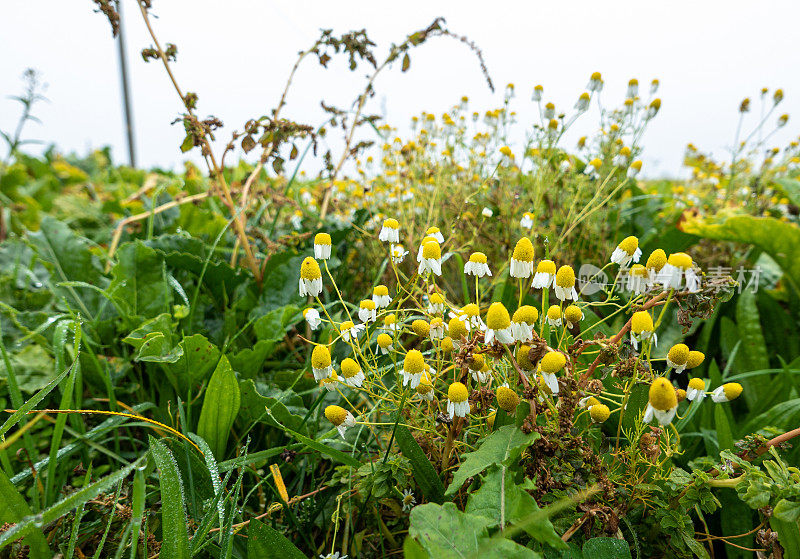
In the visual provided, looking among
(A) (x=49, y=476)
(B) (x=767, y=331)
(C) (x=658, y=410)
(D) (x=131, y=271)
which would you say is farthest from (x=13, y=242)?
(B) (x=767, y=331)

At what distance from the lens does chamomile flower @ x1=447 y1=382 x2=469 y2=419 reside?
0.82 meters

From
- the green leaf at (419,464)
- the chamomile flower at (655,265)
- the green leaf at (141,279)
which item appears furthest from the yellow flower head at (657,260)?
the green leaf at (141,279)

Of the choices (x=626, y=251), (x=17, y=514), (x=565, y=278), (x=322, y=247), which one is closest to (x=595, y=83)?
(x=626, y=251)

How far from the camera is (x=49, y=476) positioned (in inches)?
42.5

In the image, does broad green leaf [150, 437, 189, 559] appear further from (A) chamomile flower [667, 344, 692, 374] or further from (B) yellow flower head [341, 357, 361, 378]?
(A) chamomile flower [667, 344, 692, 374]

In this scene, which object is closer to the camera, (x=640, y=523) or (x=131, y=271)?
(x=640, y=523)

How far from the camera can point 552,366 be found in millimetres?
769

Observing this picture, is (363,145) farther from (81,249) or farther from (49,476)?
(49,476)

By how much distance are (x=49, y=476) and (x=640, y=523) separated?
51.6 inches

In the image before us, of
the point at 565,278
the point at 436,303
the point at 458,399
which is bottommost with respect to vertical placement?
the point at 458,399

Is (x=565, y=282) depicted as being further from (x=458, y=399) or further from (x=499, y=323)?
(x=458, y=399)

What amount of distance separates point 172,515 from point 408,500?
46 cm

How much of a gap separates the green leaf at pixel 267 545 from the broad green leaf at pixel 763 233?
174 cm

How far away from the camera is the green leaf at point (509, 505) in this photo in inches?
27.9
